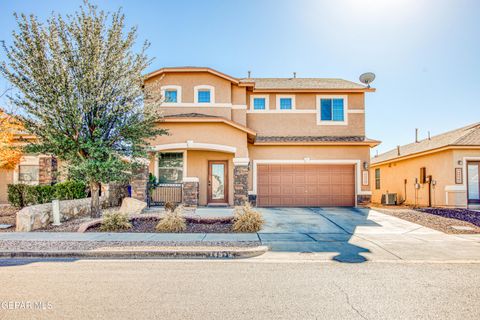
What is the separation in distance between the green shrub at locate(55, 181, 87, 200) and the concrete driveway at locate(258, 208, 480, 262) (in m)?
8.62

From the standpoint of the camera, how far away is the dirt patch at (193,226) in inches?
390

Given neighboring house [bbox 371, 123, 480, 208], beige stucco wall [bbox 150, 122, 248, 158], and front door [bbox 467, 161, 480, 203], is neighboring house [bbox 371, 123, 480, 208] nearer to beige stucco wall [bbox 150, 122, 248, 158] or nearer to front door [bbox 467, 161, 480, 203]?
front door [bbox 467, 161, 480, 203]

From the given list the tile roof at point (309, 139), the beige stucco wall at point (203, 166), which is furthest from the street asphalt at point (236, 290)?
the tile roof at point (309, 139)

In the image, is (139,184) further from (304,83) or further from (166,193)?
(304,83)

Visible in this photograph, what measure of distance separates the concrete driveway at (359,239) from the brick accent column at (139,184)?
18.5 feet

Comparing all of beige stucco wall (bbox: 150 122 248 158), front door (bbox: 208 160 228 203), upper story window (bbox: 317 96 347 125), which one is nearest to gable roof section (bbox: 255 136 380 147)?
upper story window (bbox: 317 96 347 125)

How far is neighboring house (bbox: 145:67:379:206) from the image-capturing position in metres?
15.9

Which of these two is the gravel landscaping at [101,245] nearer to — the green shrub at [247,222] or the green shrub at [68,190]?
the green shrub at [247,222]

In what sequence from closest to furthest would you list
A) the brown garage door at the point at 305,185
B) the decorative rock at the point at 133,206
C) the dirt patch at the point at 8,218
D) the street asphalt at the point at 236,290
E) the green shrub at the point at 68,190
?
the street asphalt at the point at 236,290
the dirt patch at the point at 8,218
the decorative rock at the point at 133,206
the green shrub at the point at 68,190
the brown garage door at the point at 305,185

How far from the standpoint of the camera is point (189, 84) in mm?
16062

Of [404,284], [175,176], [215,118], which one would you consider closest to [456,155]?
[215,118]

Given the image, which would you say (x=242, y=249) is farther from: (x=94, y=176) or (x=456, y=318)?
(x=94, y=176)

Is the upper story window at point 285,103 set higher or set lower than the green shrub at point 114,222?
higher

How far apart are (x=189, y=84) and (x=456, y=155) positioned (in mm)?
14595
